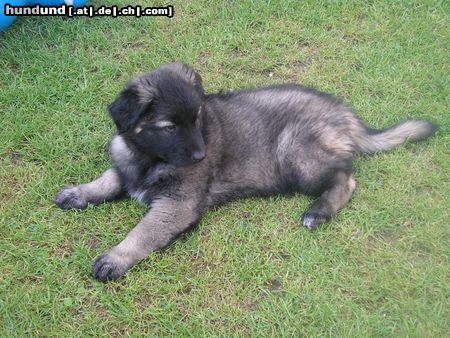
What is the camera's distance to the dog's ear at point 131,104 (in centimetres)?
306

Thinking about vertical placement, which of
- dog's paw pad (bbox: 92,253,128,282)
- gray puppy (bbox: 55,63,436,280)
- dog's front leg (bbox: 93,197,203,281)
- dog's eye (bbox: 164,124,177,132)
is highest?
dog's eye (bbox: 164,124,177,132)

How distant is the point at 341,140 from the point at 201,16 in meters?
2.16

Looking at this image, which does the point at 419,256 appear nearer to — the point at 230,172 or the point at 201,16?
the point at 230,172

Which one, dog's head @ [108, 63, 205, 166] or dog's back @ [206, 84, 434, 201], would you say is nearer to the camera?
dog's head @ [108, 63, 205, 166]

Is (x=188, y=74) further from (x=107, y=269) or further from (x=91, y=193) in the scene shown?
(x=107, y=269)

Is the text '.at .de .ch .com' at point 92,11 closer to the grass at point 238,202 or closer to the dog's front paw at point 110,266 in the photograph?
the grass at point 238,202

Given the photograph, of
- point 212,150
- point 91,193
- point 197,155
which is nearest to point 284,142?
point 212,150

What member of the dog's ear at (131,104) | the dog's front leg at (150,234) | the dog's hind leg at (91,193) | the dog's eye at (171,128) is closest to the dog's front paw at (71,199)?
the dog's hind leg at (91,193)

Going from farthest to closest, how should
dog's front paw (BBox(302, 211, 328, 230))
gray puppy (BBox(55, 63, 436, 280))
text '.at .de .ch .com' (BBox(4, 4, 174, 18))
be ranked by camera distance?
text '.at .de .ch .com' (BBox(4, 4, 174, 18)), dog's front paw (BBox(302, 211, 328, 230)), gray puppy (BBox(55, 63, 436, 280))

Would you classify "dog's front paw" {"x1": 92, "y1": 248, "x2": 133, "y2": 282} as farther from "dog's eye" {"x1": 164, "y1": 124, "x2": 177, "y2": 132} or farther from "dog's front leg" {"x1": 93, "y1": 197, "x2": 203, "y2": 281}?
"dog's eye" {"x1": 164, "y1": 124, "x2": 177, "y2": 132}

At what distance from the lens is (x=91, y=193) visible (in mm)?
3445

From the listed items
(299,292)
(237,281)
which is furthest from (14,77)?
(299,292)

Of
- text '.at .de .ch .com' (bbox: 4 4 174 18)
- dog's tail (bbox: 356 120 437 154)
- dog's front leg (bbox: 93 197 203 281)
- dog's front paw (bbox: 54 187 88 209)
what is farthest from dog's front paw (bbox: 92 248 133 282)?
text '.at .de .ch .com' (bbox: 4 4 174 18)

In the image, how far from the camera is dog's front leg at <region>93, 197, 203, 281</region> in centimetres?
302
